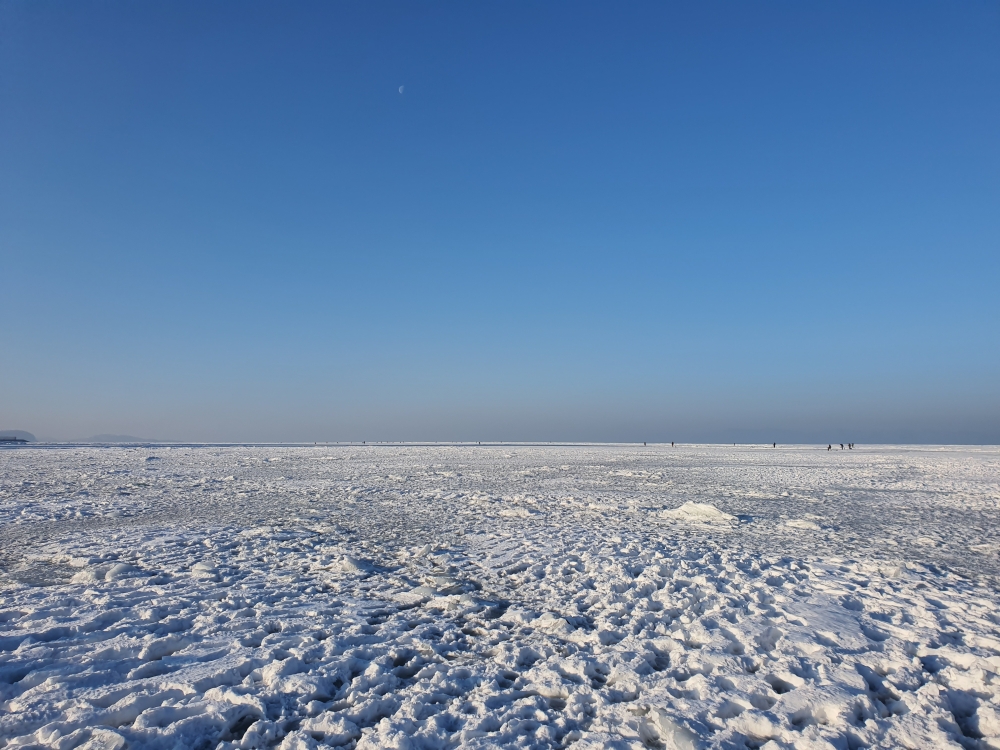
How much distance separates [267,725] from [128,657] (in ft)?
6.19

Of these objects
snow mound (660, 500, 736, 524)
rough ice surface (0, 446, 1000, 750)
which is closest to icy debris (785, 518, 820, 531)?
rough ice surface (0, 446, 1000, 750)

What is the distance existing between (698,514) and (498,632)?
765 cm

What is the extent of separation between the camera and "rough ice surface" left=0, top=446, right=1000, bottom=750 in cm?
357

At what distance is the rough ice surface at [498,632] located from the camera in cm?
357

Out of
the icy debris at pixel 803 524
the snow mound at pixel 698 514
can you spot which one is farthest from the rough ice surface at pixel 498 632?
the snow mound at pixel 698 514

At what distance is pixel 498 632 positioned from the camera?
17.1 ft

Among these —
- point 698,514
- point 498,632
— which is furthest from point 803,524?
point 498,632

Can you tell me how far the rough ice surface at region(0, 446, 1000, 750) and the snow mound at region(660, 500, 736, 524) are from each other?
0.30 m

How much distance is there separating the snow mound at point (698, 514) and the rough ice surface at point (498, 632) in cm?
30

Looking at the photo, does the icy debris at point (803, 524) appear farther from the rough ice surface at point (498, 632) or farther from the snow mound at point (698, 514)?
the snow mound at point (698, 514)

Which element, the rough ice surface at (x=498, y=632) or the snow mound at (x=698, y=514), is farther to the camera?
the snow mound at (x=698, y=514)

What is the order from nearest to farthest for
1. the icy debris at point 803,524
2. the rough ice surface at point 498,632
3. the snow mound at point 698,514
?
the rough ice surface at point 498,632 → the icy debris at point 803,524 → the snow mound at point 698,514

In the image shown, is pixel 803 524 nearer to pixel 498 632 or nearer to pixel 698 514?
pixel 698 514

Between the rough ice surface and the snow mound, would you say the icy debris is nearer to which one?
A: the rough ice surface
